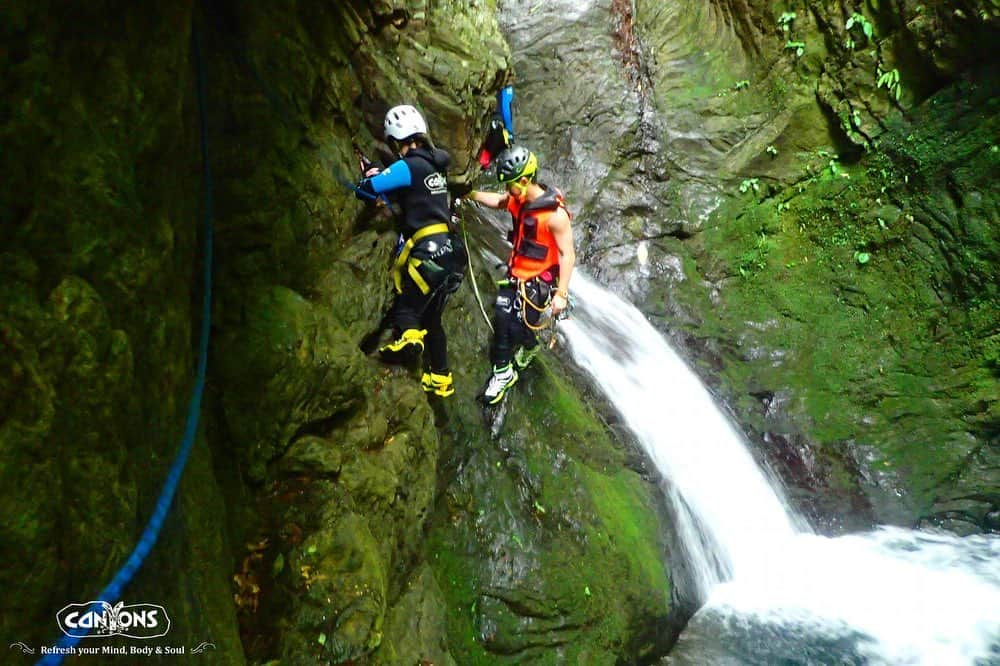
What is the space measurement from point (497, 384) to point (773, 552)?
432cm

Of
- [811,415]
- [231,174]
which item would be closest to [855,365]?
[811,415]

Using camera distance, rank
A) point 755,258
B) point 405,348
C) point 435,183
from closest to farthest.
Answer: point 435,183
point 405,348
point 755,258

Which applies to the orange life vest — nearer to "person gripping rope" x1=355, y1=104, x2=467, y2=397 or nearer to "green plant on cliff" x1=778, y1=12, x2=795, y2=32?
"person gripping rope" x1=355, y1=104, x2=467, y2=397

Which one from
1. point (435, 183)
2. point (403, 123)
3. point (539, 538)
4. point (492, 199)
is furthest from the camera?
point (492, 199)

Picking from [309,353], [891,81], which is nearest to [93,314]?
[309,353]

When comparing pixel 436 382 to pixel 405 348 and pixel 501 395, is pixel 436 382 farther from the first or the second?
pixel 501 395

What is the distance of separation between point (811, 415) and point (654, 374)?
231 centimetres

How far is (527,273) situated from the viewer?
513 cm

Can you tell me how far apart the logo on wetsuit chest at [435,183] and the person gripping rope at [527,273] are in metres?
0.80

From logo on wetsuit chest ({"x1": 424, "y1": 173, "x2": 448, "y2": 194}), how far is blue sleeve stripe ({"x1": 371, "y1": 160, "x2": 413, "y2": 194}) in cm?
13

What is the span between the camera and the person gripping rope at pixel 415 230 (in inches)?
157

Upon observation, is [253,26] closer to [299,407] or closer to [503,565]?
[299,407]

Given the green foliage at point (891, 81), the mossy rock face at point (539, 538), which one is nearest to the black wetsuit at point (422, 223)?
the mossy rock face at point (539, 538)

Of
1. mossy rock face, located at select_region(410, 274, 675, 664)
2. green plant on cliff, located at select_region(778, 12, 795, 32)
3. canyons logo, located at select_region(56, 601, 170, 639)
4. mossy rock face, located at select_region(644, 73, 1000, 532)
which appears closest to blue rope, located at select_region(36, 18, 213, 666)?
canyons logo, located at select_region(56, 601, 170, 639)
